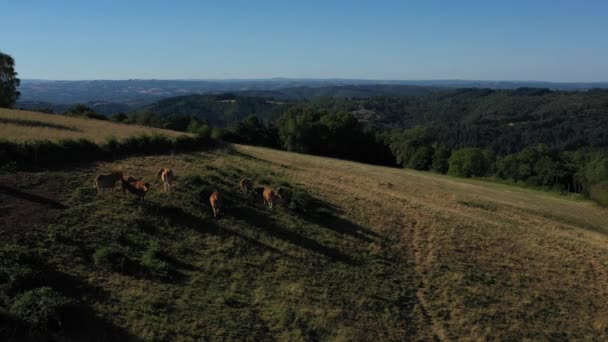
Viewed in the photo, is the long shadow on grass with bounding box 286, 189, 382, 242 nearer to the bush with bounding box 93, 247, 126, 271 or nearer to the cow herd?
the cow herd

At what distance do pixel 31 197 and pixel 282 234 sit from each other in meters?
10.9

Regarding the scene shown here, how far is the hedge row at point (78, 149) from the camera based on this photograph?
22.3 meters

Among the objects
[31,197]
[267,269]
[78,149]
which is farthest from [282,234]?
[78,149]

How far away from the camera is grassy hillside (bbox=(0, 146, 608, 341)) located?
13.1m

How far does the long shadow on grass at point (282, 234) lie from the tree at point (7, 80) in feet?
177

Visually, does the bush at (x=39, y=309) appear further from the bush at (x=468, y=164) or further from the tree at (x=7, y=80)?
the bush at (x=468, y=164)

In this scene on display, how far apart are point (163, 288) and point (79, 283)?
8.32 feet

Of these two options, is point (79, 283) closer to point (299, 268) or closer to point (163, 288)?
point (163, 288)

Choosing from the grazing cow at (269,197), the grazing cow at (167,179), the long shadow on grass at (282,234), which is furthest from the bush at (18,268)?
the grazing cow at (269,197)

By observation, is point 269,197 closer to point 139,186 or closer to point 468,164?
point 139,186

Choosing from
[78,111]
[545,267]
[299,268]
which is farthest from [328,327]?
[78,111]

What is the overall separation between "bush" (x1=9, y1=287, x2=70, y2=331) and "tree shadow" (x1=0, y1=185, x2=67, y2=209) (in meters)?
6.56

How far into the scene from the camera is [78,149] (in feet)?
85.9

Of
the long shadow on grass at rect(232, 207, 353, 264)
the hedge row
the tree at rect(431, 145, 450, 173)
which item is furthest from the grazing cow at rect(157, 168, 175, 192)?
the tree at rect(431, 145, 450, 173)
